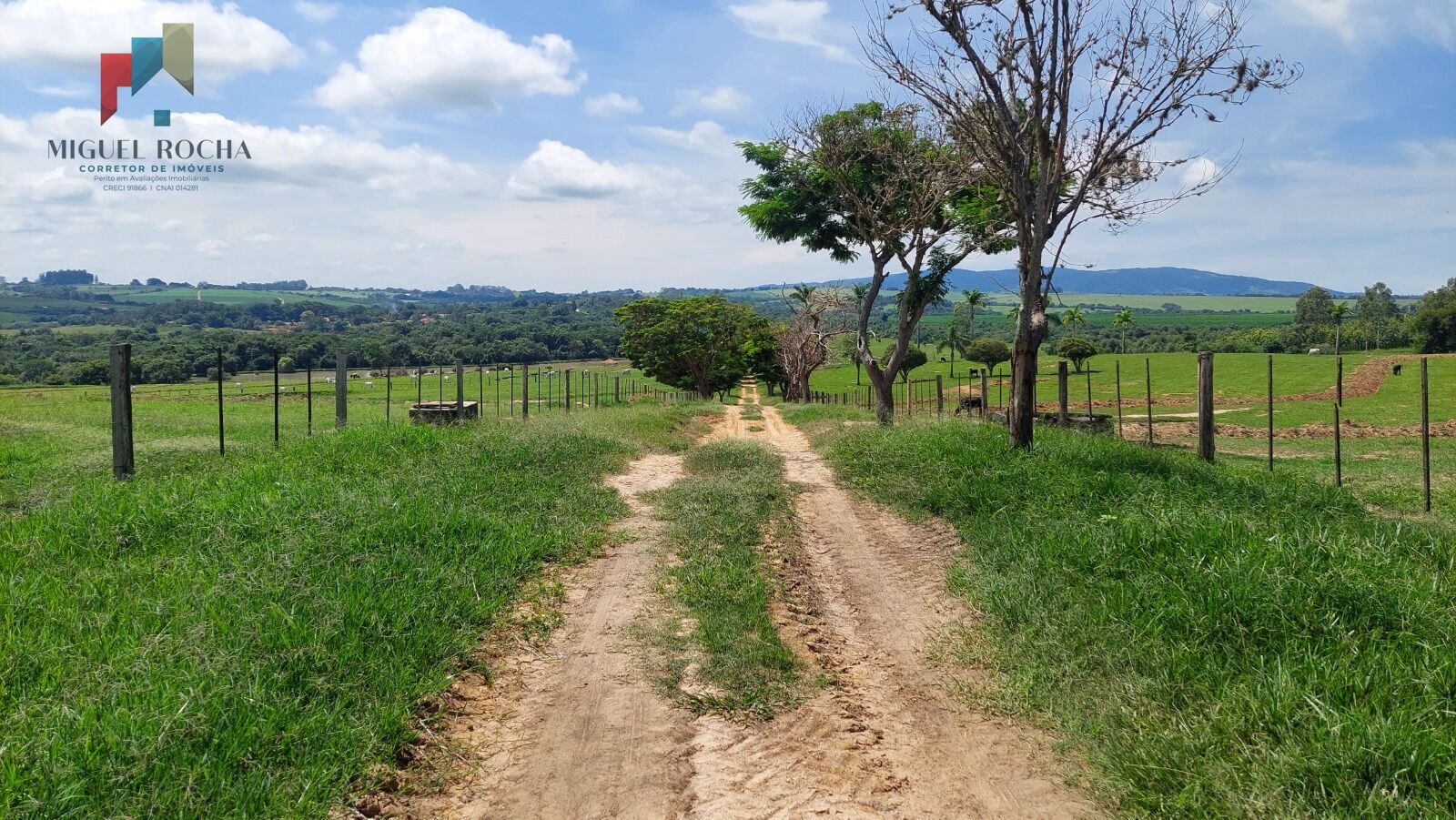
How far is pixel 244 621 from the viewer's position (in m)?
4.65

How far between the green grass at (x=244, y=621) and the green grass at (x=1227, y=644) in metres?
3.31

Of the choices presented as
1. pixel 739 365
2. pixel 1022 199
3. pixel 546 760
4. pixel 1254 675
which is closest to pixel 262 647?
pixel 546 760

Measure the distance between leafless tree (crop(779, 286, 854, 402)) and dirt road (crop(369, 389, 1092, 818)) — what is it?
3760cm

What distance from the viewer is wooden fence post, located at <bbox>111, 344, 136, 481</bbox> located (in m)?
9.53

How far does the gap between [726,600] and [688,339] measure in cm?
3887

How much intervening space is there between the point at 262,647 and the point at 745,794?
264 cm

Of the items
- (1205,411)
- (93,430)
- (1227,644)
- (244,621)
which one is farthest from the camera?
(93,430)

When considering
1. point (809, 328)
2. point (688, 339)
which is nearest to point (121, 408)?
point (688, 339)

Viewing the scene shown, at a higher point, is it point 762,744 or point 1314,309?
point 1314,309

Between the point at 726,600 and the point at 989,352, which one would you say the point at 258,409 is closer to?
the point at 726,600

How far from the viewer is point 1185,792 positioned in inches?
130

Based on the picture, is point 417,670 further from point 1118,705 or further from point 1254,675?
point 1254,675

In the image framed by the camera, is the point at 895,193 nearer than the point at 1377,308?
Yes

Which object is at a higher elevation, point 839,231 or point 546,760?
point 839,231
